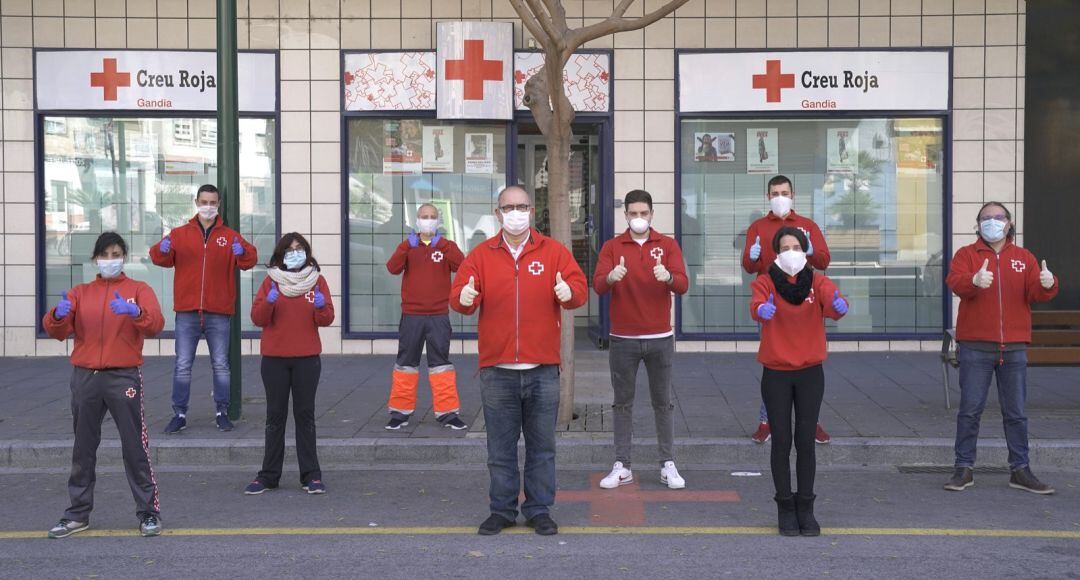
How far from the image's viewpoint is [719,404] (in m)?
10.3

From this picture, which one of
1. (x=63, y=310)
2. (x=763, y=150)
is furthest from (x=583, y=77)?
(x=63, y=310)

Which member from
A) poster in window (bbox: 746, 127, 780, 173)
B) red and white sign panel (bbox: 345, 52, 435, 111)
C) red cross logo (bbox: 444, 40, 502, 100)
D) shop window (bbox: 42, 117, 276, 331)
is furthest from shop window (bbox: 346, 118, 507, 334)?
poster in window (bbox: 746, 127, 780, 173)

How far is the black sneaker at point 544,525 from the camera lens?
6523 mm

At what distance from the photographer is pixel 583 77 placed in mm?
13734

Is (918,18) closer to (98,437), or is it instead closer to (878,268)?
(878,268)

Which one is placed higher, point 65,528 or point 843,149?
point 843,149

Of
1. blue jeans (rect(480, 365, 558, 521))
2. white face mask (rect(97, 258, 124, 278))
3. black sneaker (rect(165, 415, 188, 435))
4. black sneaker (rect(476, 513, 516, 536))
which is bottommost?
black sneaker (rect(476, 513, 516, 536))

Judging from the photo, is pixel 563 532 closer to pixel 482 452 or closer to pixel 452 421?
pixel 482 452

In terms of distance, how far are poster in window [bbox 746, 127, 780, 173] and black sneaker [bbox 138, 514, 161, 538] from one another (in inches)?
367

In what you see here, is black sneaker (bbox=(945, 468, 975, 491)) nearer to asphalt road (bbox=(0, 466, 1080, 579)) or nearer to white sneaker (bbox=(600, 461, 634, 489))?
asphalt road (bbox=(0, 466, 1080, 579))

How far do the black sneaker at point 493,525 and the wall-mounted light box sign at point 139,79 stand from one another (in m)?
8.64

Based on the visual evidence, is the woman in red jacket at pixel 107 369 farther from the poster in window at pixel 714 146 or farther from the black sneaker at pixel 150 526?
the poster in window at pixel 714 146

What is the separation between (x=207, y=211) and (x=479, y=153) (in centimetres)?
523

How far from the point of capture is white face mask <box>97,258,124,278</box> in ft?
21.3
